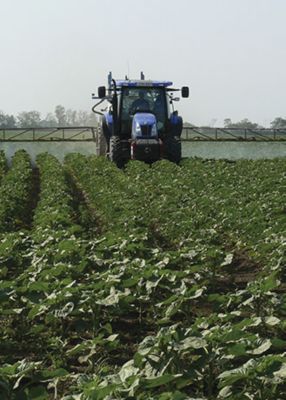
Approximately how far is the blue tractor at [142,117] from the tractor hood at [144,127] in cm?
5

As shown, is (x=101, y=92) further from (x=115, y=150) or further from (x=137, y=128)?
(x=115, y=150)

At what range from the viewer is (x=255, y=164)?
63.3 feet

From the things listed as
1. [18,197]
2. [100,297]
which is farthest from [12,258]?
[18,197]

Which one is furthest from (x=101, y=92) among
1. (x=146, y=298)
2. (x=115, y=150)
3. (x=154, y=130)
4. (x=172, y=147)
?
(x=146, y=298)

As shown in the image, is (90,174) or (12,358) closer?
(12,358)

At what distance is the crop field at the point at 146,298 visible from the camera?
12.2 ft

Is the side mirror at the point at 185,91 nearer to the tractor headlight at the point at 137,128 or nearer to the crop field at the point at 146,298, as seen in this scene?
the tractor headlight at the point at 137,128

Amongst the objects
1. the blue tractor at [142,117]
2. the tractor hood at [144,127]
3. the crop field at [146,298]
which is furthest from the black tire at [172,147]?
the crop field at [146,298]

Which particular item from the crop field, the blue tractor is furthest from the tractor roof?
the crop field

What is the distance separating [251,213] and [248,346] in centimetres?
569

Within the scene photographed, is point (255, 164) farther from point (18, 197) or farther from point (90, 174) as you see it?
point (18, 197)

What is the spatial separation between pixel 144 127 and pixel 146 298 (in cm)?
1269

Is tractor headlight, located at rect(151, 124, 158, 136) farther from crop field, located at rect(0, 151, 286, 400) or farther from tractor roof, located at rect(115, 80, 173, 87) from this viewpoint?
crop field, located at rect(0, 151, 286, 400)

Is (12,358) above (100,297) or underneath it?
underneath
